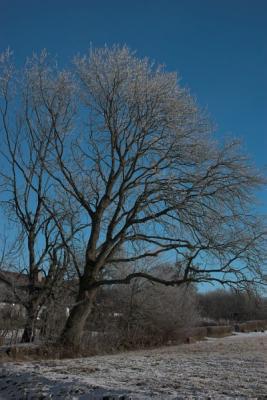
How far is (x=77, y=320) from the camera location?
68.0 feet

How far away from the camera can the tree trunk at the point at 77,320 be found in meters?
20.1

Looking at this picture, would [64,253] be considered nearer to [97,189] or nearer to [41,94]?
[97,189]

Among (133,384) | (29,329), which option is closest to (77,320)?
(29,329)

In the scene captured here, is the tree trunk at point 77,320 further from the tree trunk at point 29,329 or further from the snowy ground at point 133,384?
the snowy ground at point 133,384

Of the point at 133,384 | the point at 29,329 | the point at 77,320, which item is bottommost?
the point at 133,384

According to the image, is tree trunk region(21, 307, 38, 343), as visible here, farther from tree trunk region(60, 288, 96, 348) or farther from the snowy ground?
the snowy ground

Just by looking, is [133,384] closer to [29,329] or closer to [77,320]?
[77,320]

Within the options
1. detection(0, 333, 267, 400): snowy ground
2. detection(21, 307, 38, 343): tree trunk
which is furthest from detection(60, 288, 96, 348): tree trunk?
detection(0, 333, 267, 400): snowy ground

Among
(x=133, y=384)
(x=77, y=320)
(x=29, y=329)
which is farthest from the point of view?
(x=29, y=329)

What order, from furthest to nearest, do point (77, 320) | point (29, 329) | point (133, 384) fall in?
point (29, 329) < point (77, 320) < point (133, 384)

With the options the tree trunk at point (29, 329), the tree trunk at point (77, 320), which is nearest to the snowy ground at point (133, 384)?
the tree trunk at point (77, 320)

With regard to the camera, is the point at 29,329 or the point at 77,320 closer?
the point at 77,320

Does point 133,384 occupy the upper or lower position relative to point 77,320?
lower

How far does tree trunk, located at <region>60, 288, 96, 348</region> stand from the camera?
66.0ft
